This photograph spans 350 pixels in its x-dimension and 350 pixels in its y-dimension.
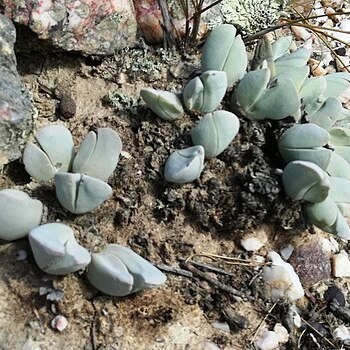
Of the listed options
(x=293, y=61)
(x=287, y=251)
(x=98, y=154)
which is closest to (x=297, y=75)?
(x=293, y=61)

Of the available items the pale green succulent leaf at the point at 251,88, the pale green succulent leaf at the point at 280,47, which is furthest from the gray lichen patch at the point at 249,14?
the pale green succulent leaf at the point at 251,88

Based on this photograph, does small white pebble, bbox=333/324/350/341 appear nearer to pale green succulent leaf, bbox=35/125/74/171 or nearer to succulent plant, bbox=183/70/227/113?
succulent plant, bbox=183/70/227/113

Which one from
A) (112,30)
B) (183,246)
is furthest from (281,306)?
(112,30)

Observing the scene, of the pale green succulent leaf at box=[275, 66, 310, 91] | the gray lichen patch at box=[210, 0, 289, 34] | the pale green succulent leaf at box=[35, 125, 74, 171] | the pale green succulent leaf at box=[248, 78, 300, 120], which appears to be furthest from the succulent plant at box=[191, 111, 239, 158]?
the gray lichen patch at box=[210, 0, 289, 34]

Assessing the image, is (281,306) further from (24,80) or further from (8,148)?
(24,80)

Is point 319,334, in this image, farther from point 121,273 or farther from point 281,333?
point 121,273
